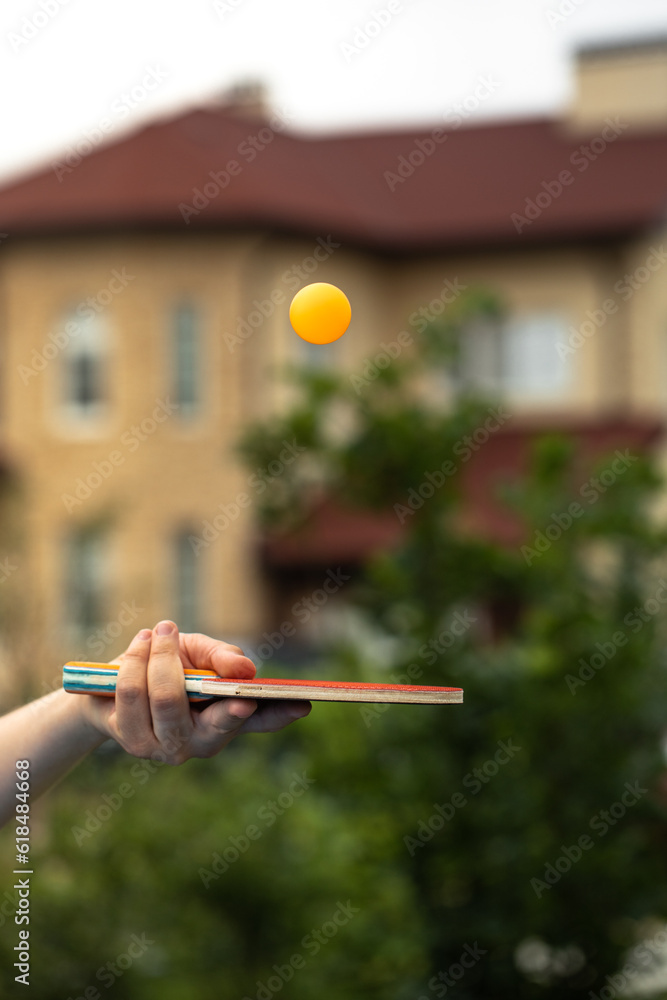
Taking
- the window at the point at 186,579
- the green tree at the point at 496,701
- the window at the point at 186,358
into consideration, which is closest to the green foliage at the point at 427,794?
the green tree at the point at 496,701

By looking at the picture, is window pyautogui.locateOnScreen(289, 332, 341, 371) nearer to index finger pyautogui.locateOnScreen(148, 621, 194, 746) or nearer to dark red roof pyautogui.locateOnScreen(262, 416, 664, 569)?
dark red roof pyautogui.locateOnScreen(262, 416, 664, 569)

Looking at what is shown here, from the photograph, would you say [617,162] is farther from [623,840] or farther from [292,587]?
[623,840]

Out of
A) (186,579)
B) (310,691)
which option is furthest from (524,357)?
(310,691)

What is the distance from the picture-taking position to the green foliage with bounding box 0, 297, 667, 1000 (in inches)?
232

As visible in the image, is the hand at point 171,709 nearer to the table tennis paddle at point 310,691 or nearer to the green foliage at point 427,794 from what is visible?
the table tennis paddle at point 310,691

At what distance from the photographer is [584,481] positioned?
277 inches

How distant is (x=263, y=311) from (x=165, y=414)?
2.18 m

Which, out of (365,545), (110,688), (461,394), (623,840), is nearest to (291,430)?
(461,394)

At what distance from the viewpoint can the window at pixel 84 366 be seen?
70.7 ft

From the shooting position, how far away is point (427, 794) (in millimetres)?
6152

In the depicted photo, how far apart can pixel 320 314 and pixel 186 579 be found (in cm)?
1926

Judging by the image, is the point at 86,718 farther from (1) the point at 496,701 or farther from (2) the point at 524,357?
(2) the point at 524,357

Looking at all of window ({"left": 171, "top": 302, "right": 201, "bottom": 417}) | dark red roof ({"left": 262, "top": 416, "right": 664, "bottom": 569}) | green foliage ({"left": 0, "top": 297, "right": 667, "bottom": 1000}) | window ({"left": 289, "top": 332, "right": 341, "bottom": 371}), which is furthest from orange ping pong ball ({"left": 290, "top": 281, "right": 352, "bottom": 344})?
window ({"left": 171, "top": 302, "right": 201, "bottom": 417})

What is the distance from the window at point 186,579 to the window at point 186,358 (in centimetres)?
201
